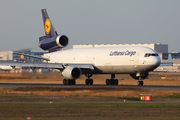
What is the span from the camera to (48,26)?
60.8 m

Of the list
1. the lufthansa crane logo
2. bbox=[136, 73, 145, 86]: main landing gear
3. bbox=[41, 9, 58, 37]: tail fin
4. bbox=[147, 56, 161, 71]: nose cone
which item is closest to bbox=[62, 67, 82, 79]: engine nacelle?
bbox=[136, 73, 145, 86]: main landing gear

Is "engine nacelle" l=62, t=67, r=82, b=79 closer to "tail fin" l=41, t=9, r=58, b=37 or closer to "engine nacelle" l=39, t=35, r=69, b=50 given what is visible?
"engine nacelle" l=39, t=35, r=69, b=50

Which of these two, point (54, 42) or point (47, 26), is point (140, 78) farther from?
point (47, 26)

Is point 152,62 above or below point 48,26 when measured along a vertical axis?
below

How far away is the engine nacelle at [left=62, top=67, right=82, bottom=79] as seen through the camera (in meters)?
48.1

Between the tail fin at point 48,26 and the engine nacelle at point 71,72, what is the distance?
1226 centimetres

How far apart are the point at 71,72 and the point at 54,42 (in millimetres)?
12198

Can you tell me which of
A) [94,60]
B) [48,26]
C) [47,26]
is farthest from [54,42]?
[94,60]

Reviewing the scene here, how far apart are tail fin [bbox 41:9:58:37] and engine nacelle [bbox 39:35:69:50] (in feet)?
3.46

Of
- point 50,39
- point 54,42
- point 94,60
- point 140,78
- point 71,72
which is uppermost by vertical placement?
point 50,39

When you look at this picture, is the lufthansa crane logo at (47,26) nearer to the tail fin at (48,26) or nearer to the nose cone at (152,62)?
the tail fin at (48,26)

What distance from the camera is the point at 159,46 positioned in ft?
488

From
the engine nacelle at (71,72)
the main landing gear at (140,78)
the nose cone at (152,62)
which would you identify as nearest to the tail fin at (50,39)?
the engine nacelle at (71,72)

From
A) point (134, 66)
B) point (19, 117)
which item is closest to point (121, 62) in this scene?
point (134, 66)
